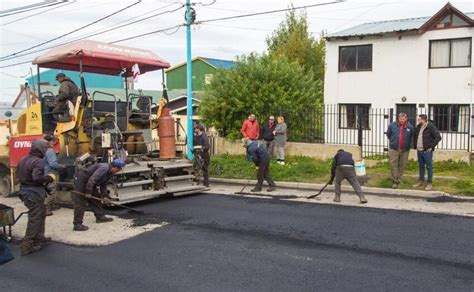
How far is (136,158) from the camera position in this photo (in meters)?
11.6

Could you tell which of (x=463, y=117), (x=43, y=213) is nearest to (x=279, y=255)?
(x=43, y=213)

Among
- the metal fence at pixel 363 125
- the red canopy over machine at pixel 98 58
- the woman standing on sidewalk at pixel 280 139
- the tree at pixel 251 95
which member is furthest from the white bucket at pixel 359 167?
the tree at pixel 251 95

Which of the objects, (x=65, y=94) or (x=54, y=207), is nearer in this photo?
(x=65, y=94)

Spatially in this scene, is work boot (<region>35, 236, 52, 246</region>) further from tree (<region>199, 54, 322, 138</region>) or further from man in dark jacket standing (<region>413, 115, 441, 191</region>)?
tree (<region>199, 54, 322, 138</region>)

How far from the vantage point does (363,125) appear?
2002 centimetres

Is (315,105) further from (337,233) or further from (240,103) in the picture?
(337,233)

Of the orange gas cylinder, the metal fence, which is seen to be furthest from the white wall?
the orange gas cylinder

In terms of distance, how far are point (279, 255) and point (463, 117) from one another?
15.3 m

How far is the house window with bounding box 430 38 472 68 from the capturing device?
20.0 metres

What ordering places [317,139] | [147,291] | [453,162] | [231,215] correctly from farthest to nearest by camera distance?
[317,139]
[453,162]
[231,215]
[147,291]

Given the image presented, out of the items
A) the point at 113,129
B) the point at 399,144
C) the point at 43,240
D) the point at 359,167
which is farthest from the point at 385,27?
the point at 43,240

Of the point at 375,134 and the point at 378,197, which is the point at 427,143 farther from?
the point at 375,134

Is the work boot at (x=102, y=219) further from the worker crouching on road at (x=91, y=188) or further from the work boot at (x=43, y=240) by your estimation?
the work boot at (x=43, y=240)

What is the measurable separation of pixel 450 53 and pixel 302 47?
15.1 metres
